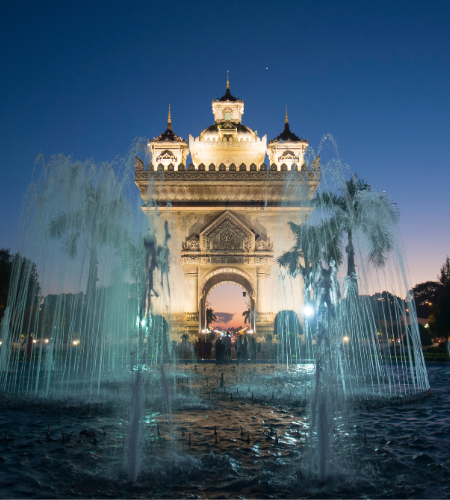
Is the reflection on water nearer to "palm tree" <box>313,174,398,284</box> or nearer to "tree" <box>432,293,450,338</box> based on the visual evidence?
"palm tree" <box>313,174,398,284</box>

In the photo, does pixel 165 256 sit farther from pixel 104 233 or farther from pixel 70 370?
pixel 70 370

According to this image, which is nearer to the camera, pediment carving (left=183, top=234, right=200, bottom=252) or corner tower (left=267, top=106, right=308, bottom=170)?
pediment carving (left=183, top=234, right=200, bottom=252)

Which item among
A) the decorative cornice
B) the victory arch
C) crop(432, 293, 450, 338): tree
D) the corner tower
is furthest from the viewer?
the corner tower

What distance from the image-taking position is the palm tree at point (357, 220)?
1791 centimetres

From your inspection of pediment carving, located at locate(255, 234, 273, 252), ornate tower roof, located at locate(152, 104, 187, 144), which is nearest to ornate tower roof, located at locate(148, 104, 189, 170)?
ornate tower roof, located at locate(152, 104, 187, 144)

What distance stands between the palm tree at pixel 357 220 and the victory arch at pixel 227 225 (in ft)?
13.5

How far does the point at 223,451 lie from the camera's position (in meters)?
5.17

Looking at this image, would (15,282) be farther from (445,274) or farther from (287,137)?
(445,274)

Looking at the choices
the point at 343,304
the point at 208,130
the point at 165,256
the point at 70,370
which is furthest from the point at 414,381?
the point at 208,130

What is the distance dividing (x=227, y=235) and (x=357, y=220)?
840 centimetres

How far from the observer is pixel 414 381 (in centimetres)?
1216

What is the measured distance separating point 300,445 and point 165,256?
17.8 m

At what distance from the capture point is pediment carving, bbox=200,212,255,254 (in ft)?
79.8

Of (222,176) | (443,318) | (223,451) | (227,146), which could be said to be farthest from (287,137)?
(223,451)
